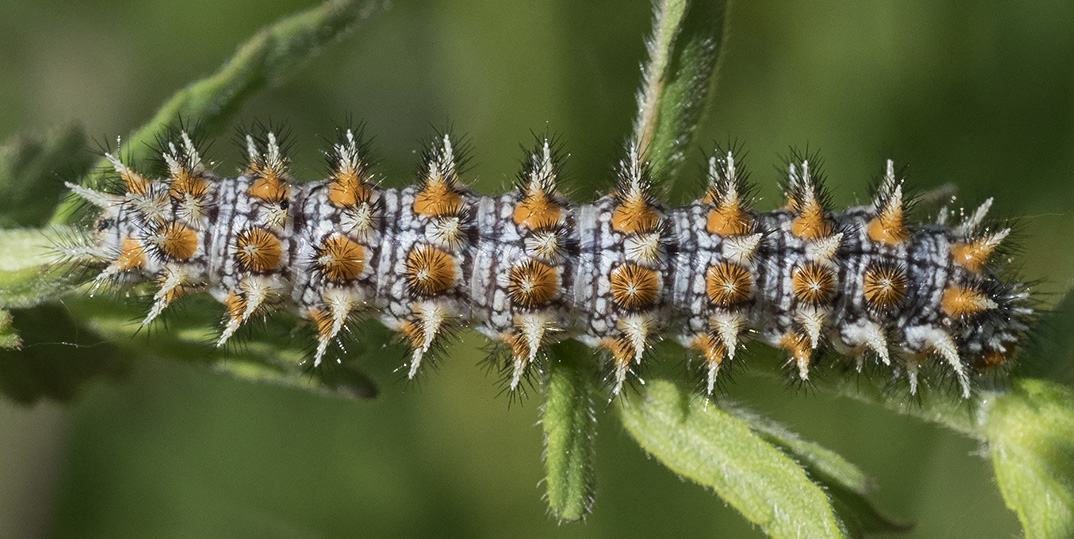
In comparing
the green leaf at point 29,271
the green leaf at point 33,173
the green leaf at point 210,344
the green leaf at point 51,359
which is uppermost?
the green leaf at point 33,173

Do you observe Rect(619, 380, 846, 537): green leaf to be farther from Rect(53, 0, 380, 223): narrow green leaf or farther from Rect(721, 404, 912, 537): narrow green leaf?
Rect(53, 0, 380, 223): narrow green leaf

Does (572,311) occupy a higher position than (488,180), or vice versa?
(488,180)

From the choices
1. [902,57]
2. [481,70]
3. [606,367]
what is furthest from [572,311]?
[902,57]

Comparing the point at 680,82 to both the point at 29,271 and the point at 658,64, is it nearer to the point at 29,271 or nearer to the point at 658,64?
the point at 658,64

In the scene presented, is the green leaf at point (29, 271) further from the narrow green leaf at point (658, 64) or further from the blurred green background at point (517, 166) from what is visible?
the blurred green background at point (517, 166)

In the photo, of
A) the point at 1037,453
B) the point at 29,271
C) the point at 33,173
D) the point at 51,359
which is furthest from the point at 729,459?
the point at 33,173

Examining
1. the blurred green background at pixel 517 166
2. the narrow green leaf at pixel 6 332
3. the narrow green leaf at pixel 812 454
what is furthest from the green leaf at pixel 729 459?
the blurred green background at pixel 517 166

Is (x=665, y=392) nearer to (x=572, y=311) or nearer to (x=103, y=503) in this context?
(x=572, y=311)
